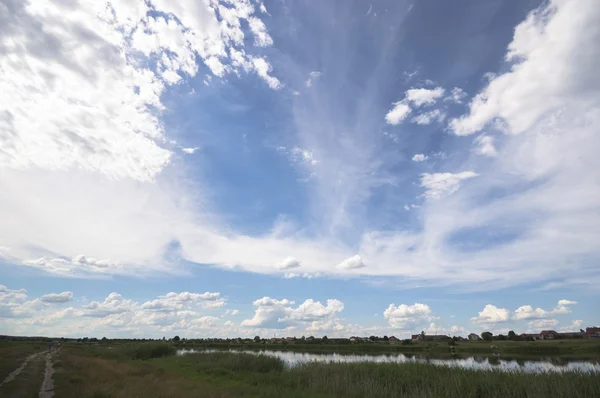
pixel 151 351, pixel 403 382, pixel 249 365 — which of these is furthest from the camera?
pixel 151 351

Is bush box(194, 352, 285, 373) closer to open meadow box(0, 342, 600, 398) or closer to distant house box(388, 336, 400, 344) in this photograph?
open meadow box(0, 342, 600, 398)

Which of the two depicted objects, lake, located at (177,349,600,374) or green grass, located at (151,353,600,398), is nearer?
green grass, located at (151,353,600,398)

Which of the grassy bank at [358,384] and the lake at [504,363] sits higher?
the lake at [504,363]

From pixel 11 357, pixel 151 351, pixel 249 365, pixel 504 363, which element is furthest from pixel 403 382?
pixel 151 351

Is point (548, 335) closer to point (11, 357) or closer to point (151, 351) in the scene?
point (151, 351)

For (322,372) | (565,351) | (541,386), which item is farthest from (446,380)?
(565,351)

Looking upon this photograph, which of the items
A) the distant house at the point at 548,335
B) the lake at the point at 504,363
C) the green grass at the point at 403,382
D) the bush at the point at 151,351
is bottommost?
the green grass at the point at 403,382

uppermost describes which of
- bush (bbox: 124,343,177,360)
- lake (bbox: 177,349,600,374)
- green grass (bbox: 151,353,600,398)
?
bush (bbox: 124,343,177,360)

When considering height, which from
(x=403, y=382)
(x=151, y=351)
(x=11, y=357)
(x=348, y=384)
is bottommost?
(x=348, y=384)

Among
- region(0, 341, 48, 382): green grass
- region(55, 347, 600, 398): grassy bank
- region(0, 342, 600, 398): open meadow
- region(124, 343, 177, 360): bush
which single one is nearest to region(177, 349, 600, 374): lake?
region(0, 342, 600, 398): open meadow

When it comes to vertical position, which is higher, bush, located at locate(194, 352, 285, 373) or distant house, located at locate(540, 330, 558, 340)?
distant house, located at locate(540, 330, 558, 340)

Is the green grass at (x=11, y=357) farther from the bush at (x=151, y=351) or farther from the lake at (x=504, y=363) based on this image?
the lake at (x=504, y=363)

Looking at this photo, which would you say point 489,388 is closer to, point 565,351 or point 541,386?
Result: point 541,386

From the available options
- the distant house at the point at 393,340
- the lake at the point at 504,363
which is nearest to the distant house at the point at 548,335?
the distant house at the point at 393,340
